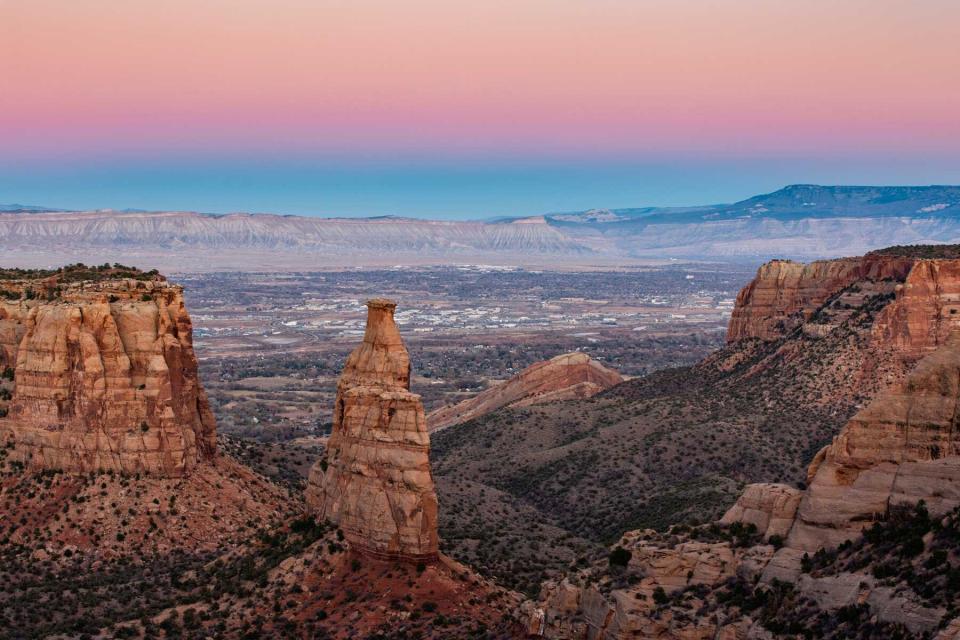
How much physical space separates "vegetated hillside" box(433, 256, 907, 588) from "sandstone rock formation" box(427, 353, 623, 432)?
41.3 feet

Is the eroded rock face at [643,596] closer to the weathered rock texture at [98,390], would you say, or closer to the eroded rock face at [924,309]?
the weathered rock texture at [98,390]

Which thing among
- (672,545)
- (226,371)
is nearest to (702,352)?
(226,371)

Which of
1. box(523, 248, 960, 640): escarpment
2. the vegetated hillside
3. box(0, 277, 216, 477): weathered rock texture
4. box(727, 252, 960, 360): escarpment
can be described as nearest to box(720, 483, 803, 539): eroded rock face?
box(523, 248, 960, 640): escarpment

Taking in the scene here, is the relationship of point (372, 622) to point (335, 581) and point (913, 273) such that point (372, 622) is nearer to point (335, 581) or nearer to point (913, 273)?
point (335, 581)

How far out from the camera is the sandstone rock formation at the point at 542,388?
10969 centimetres

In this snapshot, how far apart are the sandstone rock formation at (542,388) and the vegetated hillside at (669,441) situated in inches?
496

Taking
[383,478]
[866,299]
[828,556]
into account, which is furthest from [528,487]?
[828,556]

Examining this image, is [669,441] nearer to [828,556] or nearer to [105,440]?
[105,440]

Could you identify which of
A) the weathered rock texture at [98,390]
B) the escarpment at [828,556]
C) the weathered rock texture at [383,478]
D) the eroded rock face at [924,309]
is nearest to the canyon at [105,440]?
the weathered rock texture at [98,390]

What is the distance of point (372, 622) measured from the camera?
41.1m

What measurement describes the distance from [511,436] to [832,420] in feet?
66.7

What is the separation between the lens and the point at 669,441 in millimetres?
76625

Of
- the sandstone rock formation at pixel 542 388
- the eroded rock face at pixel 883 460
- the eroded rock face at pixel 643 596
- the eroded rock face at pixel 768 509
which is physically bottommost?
the sandstone rock formation at pixel 542 388

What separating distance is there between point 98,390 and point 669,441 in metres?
33.9
